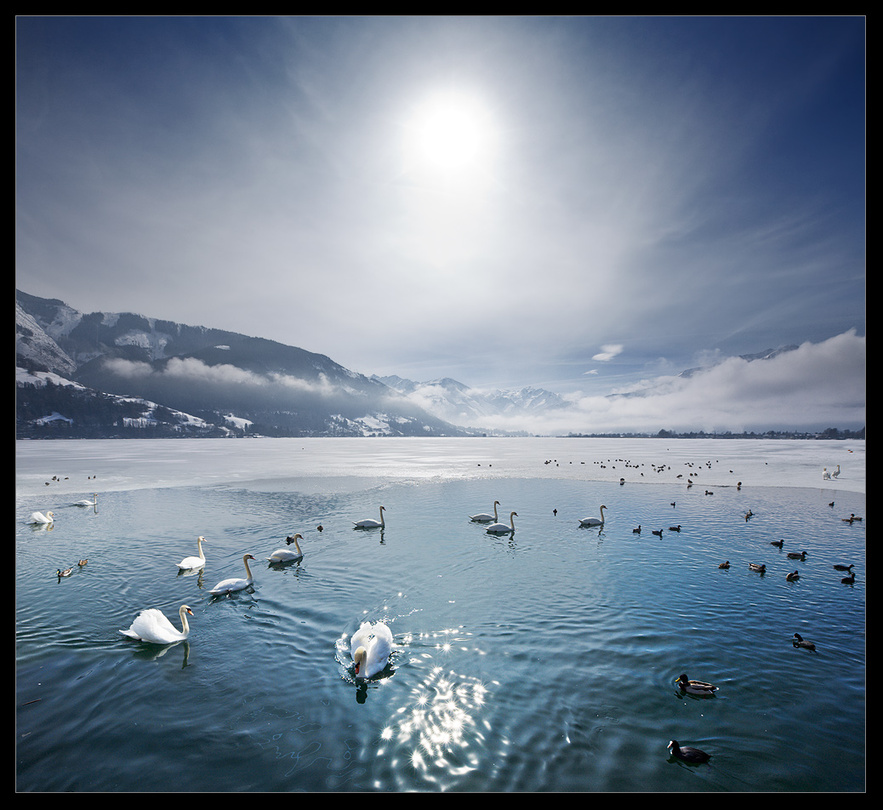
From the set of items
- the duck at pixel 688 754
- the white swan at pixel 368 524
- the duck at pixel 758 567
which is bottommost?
the white swan at pixel 368 524

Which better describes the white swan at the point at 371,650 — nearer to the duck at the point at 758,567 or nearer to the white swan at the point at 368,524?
the white swan at the point at 368,524

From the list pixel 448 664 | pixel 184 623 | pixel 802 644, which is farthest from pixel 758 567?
pixel 184 623

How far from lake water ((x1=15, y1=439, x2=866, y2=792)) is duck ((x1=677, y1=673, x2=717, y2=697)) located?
0.43ft

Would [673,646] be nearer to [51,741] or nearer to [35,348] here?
[51,741]

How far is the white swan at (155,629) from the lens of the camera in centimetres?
920

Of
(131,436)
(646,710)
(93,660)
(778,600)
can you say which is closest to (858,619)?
(778,600)

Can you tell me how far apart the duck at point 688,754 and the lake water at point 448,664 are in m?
0.11

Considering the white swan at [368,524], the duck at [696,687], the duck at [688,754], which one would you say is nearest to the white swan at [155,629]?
the duck at [688,754]

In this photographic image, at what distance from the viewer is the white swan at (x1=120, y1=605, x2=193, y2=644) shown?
30.2 feet

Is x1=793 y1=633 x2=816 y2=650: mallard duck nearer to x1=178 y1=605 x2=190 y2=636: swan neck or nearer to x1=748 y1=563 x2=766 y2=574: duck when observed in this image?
x1=748 y1=563 x2=766 y2=574: duck

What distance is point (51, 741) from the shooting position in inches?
245

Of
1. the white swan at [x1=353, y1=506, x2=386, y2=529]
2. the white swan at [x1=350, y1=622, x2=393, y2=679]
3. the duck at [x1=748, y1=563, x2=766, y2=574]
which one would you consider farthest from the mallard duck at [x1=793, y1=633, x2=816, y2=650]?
the white swan at [x1=353, y1=506, x2=386, y2=529]

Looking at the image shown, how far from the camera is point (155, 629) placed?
364 inches

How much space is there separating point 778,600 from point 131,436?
244 m
